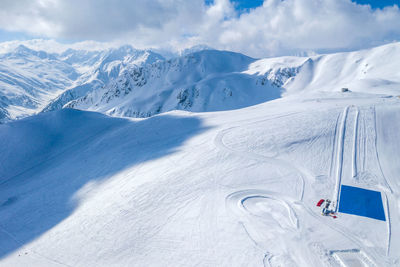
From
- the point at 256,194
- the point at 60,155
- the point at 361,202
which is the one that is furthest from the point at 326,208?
the point at 60,155

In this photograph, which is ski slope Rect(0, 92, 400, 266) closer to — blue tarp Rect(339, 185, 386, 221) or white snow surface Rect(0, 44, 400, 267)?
white snow surface Rect(0, 44, 400, 267)

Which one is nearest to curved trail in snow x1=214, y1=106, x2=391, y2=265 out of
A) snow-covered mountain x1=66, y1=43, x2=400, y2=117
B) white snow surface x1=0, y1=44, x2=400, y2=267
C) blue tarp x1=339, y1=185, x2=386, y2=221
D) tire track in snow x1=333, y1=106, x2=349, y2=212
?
tire track in snow x1=333, y1=106, x2=349, y2=212

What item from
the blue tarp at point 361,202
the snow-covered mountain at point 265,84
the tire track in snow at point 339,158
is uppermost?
the snow-covered mountain at point 265,84

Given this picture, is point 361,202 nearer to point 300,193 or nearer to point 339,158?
point 300,193

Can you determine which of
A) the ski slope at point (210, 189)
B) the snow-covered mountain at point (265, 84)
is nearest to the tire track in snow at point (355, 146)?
the ski slope at point (210, 189)

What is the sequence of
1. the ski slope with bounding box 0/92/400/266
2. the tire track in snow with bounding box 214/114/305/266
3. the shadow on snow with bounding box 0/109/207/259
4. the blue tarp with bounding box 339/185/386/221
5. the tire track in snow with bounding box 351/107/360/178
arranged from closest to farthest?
1. the ski slope with bounding box 0/92/400/266
2. the tire track in snow with bounding box 214/114/305/266
3. the blue tarp with bounding box 339/185/386/221
4. the tire track in snow with bounding box 351/107/360/178
5. the shadow on snow with bounding box 0/109/207/259

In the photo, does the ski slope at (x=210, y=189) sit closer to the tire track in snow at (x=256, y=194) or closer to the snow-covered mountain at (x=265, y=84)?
the tire track in snow at (x=256, y=194)
